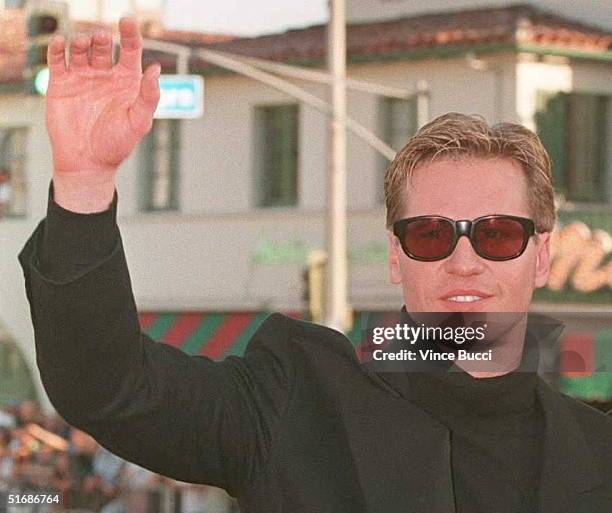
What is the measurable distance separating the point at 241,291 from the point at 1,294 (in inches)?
187

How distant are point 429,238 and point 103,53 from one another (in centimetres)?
54

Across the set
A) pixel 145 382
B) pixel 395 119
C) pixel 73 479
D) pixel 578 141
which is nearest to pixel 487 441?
pixel 145 382

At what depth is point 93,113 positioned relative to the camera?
7.83 feet

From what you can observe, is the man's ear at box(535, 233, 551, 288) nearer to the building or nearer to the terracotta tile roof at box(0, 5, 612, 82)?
the building

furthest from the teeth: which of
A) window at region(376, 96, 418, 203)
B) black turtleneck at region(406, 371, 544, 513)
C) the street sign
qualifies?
window at region(376, 96, 418, 203)

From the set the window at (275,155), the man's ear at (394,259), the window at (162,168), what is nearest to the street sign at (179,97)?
the man's ear at (394,259)

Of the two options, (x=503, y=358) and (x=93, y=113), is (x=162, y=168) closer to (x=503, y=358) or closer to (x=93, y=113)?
(x=503, y=358)

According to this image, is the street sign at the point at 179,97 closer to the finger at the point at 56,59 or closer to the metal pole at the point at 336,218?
the metal pole at the point at 336,218

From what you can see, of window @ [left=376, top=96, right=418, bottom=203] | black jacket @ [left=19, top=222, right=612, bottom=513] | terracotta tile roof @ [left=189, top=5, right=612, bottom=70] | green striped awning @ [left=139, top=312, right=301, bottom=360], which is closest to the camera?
black jacket @ [left=19, top=222, right=612, bottom=513]

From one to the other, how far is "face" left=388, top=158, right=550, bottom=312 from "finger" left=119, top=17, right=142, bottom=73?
501 mm

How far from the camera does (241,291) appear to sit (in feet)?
97.9

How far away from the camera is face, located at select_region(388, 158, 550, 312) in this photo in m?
2.67

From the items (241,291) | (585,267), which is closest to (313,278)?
(585,267)

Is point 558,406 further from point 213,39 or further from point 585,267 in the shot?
point 213,39
